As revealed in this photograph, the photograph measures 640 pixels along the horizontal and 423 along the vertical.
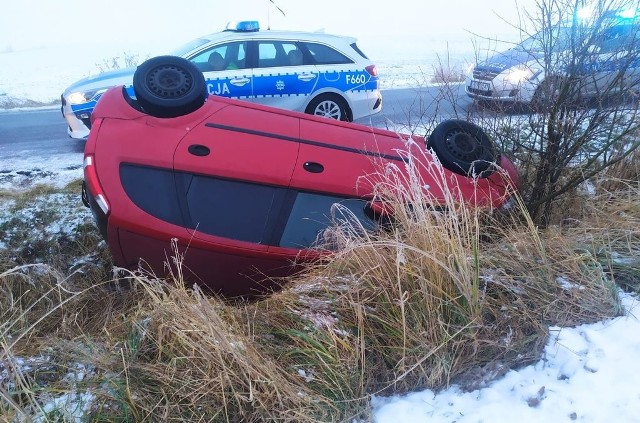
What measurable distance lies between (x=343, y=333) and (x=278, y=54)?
6360 millimetres

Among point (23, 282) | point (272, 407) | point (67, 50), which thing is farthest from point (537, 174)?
point (67, 50)

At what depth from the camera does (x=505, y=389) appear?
2.39 metres

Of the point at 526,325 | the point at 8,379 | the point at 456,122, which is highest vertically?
the point at 456,122

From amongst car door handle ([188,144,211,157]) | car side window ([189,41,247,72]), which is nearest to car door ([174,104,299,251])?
car door handle ([188,144,211,157])

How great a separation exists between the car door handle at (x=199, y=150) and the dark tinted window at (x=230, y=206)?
171 mm

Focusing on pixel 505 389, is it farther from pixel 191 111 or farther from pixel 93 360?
pixel 191 111

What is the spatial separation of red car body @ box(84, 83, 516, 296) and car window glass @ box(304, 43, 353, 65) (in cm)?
447

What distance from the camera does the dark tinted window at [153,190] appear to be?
3.93 metres

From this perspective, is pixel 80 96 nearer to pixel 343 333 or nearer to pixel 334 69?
pixel 334 69

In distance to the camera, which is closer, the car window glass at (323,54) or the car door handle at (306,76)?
the car door handle at (306,76)

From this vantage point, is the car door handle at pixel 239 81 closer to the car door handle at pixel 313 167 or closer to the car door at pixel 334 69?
the car door at pixel 334 69

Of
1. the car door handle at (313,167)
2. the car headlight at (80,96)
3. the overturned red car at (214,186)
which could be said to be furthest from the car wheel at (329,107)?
the car door handle at (313,167)

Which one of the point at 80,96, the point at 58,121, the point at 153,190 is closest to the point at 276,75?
the point at 80,96

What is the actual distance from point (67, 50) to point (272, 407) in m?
35.2
